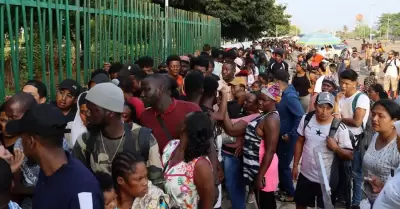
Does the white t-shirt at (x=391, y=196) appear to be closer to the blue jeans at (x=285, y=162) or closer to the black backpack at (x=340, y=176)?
the black backpack at (x=340, y=176)

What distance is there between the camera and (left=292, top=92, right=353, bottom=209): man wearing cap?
178 inches

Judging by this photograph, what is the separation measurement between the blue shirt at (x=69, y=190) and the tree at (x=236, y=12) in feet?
76.4

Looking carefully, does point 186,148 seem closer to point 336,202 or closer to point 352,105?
point 336,202

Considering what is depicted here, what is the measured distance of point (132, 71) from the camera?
6137 mm

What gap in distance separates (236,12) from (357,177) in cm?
2255

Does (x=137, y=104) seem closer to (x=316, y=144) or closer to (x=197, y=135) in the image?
(x=197, y=135)

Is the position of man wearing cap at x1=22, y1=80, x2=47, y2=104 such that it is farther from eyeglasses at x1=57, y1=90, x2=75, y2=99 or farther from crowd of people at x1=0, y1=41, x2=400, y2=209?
eyeglasses at x1=57, y1=90, x2=75, y2=99

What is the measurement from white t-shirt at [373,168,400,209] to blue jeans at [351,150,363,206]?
252 centimetres

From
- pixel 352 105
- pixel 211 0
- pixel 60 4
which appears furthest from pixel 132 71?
pixel 211 0

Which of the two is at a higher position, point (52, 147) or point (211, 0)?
point (211, 0)

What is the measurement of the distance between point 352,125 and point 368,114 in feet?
0.96

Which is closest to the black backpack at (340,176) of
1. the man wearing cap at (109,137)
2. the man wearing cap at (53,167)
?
the man wearing cap at (109,137)

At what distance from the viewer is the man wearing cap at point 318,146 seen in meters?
4.53

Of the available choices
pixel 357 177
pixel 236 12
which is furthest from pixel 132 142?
pixel 236 12
